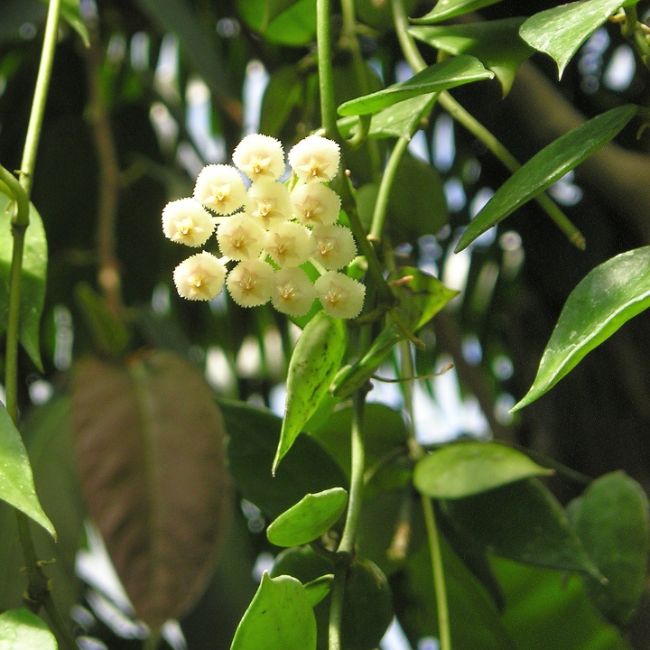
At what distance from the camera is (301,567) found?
481mm

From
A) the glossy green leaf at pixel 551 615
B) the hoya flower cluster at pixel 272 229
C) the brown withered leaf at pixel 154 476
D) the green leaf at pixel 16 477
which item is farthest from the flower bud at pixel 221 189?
the glossy green leaf at pixel 551 615

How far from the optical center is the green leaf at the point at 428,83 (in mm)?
385

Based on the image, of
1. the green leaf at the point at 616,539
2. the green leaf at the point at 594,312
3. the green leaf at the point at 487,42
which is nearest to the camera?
the green leaf at the point at 594,312

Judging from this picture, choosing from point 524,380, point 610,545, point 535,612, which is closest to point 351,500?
point 610,545

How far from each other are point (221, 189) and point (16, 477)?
0.13 metres

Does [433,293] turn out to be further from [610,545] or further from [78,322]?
[78,322]

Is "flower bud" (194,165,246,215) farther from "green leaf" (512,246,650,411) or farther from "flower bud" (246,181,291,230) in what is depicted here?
"green leaf" (512,246,650,411)

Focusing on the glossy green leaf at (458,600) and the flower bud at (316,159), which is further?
the glossy green leaf at (458,600)

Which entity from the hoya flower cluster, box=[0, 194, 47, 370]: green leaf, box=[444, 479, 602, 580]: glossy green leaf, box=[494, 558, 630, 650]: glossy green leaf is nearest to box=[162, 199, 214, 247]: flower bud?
the hoya flower cluster

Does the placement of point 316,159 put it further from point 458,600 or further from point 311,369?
point 458,600

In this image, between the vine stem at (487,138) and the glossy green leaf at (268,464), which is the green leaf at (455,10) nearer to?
the vine stem at (487,138)

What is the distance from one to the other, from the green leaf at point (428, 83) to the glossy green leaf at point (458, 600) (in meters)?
0.29

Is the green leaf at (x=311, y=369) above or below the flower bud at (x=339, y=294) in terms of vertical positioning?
below

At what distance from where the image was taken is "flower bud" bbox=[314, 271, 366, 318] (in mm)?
417
